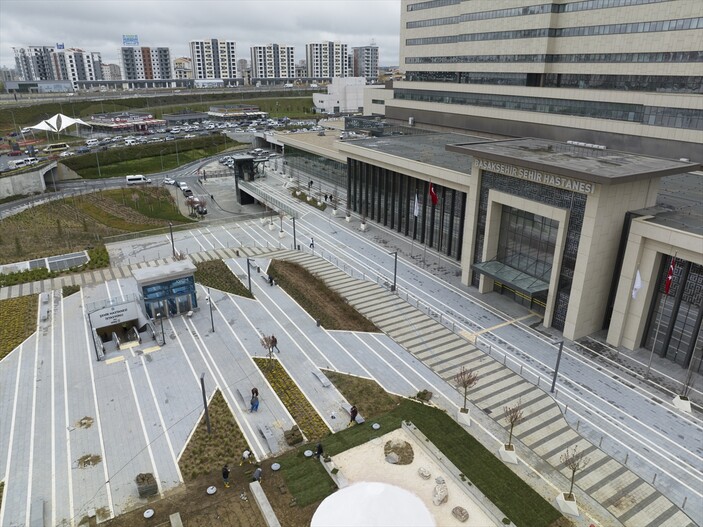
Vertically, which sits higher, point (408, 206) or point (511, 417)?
point (408, 206)

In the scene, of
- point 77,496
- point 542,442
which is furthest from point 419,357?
point 77,496

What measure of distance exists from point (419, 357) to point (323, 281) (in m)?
15.0

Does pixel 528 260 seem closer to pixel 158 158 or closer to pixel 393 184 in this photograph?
pixel 393 184

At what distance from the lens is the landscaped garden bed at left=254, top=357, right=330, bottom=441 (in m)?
27.5

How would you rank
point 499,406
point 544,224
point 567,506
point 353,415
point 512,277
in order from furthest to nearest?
point 512,277
point 544,224
point 499,406
point 353,415
point 567,506

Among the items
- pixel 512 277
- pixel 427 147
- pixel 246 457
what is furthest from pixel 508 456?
pixel 427 147

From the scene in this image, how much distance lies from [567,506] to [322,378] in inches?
619

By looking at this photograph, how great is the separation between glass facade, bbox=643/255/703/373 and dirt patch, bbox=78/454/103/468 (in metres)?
34.9

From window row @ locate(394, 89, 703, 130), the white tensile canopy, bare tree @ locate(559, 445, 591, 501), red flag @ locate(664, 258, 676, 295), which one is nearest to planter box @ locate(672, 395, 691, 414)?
red flag @ locate(664, 258, 676, 295)

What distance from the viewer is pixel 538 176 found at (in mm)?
36750

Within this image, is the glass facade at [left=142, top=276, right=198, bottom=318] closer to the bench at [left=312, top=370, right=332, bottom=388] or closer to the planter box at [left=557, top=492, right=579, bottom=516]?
the bench at [left=312, top=370, right=332, bottom=388]

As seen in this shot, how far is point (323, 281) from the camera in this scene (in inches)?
1843

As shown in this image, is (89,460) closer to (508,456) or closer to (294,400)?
(294,400)

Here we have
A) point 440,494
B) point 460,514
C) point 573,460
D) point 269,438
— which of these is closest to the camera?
point 460,514
